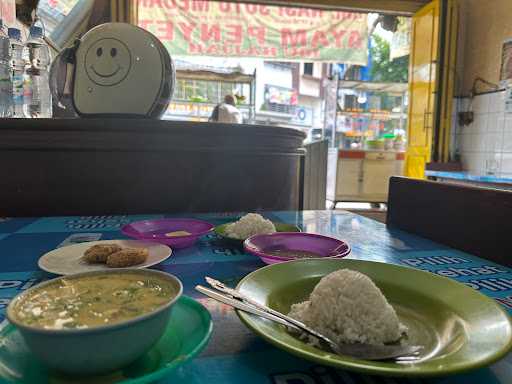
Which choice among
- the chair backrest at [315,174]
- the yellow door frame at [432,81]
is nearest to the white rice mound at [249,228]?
the chair backrest at [315,174]

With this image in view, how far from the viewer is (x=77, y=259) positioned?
80 cm

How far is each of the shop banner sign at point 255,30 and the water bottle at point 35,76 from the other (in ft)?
8.92

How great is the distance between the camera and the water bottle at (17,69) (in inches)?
69.4

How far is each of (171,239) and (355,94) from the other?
225 inches

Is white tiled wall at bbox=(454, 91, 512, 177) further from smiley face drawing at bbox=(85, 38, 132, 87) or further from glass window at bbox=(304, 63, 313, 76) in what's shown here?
glass window at bbox=(304, 63, 313, 76)

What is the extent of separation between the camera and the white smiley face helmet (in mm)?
1419

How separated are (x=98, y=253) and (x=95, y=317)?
0.41 metres

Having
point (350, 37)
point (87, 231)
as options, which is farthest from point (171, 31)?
point (87, 231)

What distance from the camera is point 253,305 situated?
496 mm

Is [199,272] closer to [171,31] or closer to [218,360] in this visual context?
[218,360]

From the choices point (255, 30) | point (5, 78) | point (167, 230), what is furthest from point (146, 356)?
point (255, 30)

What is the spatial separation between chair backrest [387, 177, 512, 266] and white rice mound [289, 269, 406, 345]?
21.9 inches

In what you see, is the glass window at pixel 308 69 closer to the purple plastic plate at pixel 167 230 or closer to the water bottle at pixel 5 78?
the water bottle at pixel 5 78

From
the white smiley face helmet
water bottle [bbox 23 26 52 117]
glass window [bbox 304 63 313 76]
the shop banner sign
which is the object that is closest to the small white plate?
the white smiley face helmet
